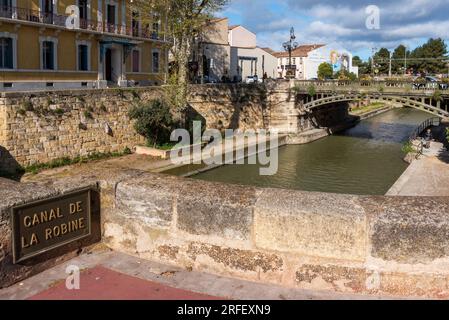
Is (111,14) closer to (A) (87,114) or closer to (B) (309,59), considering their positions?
(A) (87,114)

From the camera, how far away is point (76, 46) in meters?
30.3

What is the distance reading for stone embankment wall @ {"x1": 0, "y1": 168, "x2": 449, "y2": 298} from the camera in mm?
3842

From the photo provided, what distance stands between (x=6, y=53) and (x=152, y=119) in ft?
27.6

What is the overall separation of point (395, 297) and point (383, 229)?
0.55m

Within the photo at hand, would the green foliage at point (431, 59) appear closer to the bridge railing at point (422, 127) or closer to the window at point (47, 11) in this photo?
the bridge railing at point (422, 127)

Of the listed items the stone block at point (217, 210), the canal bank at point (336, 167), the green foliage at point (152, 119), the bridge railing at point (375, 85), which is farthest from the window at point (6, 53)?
the stone block at point (217, 210)

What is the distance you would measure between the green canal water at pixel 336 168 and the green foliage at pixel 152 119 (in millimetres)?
4861

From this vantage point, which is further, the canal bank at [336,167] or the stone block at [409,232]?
the canal bank at [336,167]

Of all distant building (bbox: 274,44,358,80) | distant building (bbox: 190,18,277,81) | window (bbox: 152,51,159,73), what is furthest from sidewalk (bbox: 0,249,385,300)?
distant building (bbox: 274,44,358,80)

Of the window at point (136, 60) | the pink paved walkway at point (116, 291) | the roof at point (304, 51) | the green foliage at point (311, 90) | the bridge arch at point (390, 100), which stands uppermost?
the roof at point (304, 51)

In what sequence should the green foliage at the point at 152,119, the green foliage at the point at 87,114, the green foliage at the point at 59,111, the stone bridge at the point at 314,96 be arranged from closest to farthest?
1. the green foliage at the point at 59,111
2. the green foliage at the point at 87,114
3. the green foliage at the point at 152,119
4. the stone bridge at the point at 314,96

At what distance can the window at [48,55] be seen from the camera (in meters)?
28.0
